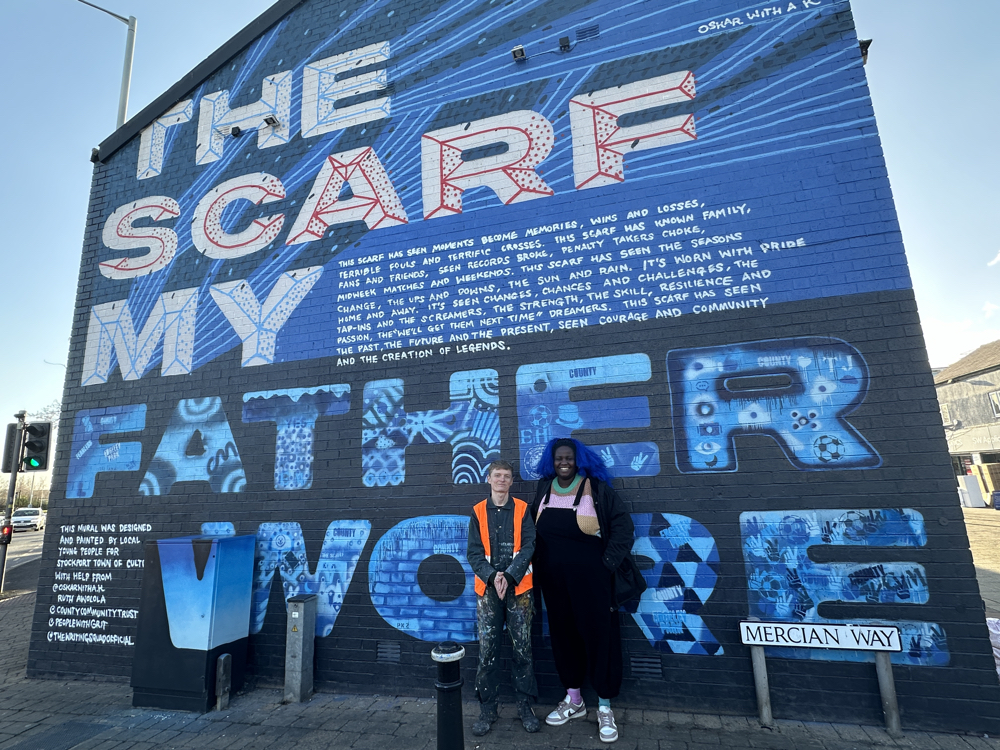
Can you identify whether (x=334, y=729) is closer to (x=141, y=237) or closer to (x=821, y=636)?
(x=821, y=636)

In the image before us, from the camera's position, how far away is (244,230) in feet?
20.4

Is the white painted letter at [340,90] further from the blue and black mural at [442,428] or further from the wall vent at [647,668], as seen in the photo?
the wall vent at [647,668]

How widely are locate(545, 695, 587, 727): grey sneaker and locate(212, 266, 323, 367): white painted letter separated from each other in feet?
14.2

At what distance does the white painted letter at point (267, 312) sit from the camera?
5.77m

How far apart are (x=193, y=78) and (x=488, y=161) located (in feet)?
14.8

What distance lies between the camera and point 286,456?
544 cm

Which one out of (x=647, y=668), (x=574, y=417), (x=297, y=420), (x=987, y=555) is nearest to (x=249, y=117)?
(x=297, y=420)

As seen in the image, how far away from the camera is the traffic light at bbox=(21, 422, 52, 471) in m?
7.73

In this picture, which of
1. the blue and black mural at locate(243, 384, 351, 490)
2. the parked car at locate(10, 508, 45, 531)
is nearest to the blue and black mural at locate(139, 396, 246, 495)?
the blue and black mural at locate(243, 384, 351, 490)

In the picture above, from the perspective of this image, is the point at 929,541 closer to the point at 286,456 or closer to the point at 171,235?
the point at 286,456

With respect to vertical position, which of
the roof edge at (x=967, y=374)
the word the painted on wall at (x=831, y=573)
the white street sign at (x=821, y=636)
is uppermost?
the roof edge at (x=967, y=374)

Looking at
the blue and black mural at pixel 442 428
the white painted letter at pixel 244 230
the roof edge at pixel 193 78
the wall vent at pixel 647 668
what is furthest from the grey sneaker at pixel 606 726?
the roof edge at pixel 193 78

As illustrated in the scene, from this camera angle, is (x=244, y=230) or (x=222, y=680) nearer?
(x=222, y=680)

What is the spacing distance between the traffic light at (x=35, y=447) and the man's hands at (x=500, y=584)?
751 cm
